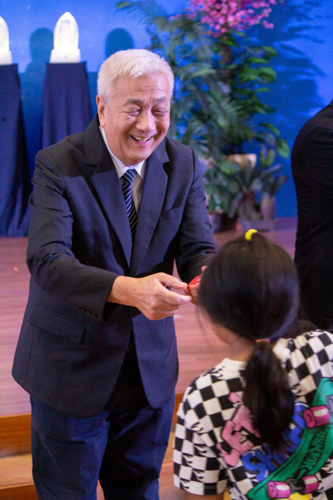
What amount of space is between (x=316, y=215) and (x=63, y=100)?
4556 mm

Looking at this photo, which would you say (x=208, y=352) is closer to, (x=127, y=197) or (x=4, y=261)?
(x=127, y=197)

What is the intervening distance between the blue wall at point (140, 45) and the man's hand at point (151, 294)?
5440mm

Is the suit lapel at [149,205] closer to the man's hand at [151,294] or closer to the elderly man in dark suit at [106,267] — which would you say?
the elderly man in dark suit at [106,267]

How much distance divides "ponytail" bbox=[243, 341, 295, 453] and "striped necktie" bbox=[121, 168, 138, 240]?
2.18ft

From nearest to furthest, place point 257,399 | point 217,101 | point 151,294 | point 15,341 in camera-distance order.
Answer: point 257,399 → point 151,294 → point 15,341 → point 217,101

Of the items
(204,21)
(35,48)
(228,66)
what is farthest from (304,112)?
(35,48)

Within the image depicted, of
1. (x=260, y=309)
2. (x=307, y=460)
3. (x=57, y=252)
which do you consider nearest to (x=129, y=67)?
(x=57, y=252)

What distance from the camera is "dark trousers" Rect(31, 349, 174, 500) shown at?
4.96 feet

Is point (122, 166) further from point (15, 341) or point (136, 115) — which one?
point (15, 341)

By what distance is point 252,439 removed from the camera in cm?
95

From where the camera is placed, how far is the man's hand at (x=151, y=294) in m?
1.21

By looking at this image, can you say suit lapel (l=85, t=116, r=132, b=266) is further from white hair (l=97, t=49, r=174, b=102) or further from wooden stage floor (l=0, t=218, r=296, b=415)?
wooden stage floor (l=0, t=218, r=296, b=415)

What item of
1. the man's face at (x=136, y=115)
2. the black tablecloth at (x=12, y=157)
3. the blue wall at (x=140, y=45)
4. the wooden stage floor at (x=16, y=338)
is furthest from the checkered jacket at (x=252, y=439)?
the blue wall at (x=140, y=45)

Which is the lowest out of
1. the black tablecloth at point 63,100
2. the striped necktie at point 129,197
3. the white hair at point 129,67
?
the black tablecloth at point 63,100
